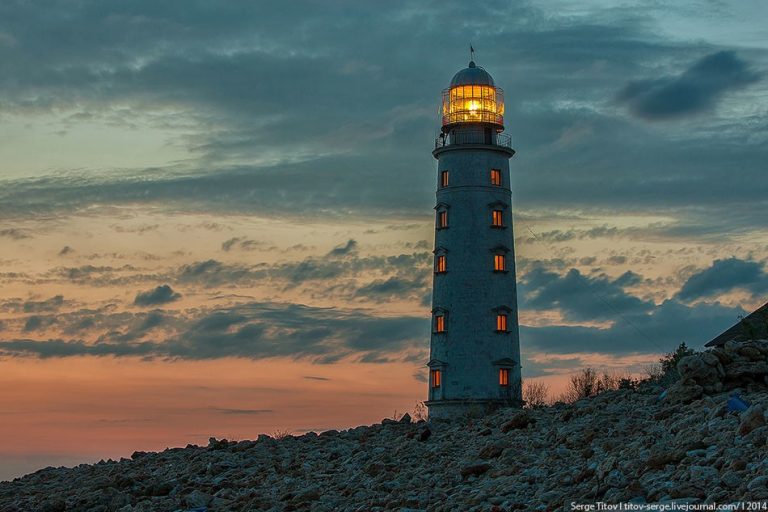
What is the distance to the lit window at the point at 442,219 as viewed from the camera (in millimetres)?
50344

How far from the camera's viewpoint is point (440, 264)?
50.2m

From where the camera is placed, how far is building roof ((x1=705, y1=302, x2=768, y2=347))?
113 ft

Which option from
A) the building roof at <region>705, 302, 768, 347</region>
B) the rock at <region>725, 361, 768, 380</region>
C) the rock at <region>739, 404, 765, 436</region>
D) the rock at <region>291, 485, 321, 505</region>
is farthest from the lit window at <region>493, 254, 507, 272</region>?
the rock at <region>739, 404, 765, 436</region>

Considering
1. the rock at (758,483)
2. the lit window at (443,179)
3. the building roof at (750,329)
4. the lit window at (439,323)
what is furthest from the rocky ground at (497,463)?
the lit window at (443,179)

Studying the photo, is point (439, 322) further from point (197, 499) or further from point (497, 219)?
point (197, 499)

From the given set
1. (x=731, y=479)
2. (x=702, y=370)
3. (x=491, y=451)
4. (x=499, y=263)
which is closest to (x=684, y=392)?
(x=702, y=370)

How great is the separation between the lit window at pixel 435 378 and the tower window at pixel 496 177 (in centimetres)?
921

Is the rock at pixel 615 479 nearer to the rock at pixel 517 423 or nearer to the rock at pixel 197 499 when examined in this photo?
the rock at pixel 517 423

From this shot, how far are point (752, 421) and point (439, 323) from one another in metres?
30.2

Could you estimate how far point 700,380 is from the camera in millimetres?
25656

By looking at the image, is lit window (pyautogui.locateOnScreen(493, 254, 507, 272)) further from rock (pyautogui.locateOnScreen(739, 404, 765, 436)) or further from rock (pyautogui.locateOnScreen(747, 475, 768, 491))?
rock (pyautogui.locateOnScreen(747, 475, 768, 491))

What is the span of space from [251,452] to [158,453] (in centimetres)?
584

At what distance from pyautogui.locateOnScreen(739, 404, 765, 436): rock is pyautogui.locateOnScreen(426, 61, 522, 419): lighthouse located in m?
27.0

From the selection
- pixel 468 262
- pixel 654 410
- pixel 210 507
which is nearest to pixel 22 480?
pixel 210 507
